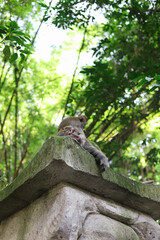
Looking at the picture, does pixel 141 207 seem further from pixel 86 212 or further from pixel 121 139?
pixel 121 139

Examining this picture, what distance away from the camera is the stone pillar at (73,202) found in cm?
182

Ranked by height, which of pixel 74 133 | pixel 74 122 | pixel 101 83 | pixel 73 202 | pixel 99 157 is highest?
pixel 101 83

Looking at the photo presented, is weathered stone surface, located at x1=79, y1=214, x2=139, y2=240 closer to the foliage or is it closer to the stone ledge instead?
the stone ledge

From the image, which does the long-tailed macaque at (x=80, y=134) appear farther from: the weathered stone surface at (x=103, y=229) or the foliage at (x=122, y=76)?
the foliage at (x=122, y=76)

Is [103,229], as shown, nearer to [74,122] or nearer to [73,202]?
[73,202]

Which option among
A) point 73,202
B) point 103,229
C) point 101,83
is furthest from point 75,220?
point 101,83

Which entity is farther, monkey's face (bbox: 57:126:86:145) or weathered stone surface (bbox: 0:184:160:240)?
monkey's face (bbox: 57:126:86:145)

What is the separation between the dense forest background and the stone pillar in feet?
2.47

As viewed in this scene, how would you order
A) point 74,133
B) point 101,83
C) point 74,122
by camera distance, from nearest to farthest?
point 74,133 < point 74,122 < point 101,83

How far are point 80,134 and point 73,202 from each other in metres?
0.69

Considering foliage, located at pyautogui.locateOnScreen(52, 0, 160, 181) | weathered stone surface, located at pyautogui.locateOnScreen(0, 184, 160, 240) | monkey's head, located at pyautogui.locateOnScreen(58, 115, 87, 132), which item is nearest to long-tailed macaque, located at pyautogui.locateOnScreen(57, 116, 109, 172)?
monkey's head, located at pyautogui.locateOnScreen(58, 115, 87, 132)

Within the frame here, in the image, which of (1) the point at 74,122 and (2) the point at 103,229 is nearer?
(2) the point at 103,229

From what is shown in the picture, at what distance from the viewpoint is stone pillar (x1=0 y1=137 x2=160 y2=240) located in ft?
5.96

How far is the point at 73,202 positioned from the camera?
73.0 inches
